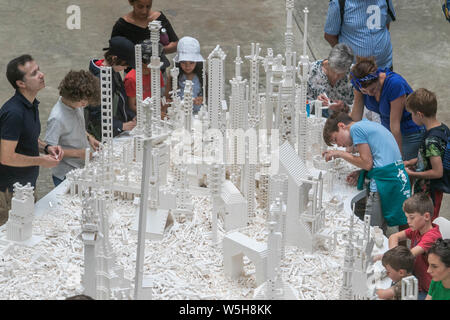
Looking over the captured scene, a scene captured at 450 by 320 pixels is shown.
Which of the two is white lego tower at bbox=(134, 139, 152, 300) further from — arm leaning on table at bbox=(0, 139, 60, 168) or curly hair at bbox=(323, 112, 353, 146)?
curly hair at bbox=(323, 112, 353, 146)

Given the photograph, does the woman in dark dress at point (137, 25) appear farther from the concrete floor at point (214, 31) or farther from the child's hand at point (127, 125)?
the concrete floor at point (214, 31)

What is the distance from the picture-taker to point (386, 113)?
18.2 ft

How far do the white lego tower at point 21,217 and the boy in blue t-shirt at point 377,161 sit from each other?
6.67 ft

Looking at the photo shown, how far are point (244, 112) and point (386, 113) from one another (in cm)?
133

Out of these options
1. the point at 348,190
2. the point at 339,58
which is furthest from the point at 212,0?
the point at 348,190

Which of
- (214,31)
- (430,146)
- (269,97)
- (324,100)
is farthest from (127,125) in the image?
(214,31)

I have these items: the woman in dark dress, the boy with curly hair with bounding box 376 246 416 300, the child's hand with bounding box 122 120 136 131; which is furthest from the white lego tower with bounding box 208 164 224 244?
the woman in dark dress

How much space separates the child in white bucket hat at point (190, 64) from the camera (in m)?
6.12

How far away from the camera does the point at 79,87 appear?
4.95 metres

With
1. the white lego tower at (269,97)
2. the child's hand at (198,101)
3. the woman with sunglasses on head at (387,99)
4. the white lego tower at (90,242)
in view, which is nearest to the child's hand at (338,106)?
the woman with sunglasses on head at (387,99)

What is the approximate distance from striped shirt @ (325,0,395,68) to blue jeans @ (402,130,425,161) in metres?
1.22

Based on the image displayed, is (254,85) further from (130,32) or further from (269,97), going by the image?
(130,32)

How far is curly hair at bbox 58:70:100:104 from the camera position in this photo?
493cm

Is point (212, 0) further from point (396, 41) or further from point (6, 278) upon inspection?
point (6, 278)
